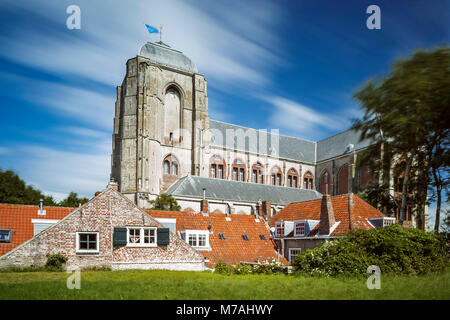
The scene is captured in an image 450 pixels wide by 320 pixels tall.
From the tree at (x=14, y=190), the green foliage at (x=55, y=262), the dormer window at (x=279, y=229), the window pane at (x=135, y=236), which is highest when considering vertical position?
the tree at (x=14, y=190)

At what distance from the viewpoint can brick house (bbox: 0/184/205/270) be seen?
18.9m

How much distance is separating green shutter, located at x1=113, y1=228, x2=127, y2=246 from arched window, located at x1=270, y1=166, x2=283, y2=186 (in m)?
52.4

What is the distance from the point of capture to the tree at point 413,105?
920 centimetres

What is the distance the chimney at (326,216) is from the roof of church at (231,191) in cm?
2683

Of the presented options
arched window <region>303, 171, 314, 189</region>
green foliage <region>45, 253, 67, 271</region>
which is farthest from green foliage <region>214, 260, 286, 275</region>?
arched window <region>303, 171, 314, 189</region>

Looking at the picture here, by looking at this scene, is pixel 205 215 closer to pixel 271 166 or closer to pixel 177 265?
pixel 177 265

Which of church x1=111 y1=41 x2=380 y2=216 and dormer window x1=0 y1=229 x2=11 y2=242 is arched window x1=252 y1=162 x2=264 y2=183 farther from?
dormer window x1=0 y1=229 x2=11 y2=242

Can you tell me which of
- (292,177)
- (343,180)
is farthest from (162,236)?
(292,177)

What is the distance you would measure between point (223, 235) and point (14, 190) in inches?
1035

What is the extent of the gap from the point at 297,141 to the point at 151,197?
3448cm

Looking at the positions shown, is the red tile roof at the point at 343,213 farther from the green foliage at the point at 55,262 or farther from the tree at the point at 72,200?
the tree at the point at 72,200

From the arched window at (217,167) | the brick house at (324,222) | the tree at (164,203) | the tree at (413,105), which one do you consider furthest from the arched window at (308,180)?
the tree at (413,105)
